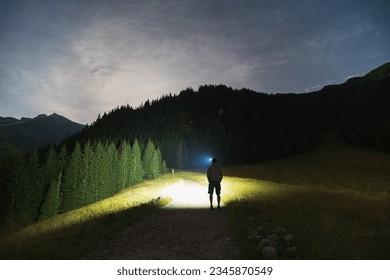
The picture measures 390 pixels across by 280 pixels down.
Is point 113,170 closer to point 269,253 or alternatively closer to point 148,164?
point 148,164

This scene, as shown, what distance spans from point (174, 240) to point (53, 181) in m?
50.6

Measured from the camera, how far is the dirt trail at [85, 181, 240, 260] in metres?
8.93

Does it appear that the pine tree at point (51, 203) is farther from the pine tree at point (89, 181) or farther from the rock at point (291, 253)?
the rock at point (291, 253)

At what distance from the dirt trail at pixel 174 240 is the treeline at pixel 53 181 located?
4152cm

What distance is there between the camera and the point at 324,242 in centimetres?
887

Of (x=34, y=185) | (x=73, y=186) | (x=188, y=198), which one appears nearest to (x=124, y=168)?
(x=73, y=186)

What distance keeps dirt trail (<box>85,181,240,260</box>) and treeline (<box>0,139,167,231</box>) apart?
1635 inches

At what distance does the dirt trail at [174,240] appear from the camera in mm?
8930

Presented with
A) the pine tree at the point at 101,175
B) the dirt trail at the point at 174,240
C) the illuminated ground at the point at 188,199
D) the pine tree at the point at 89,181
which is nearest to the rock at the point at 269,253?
the dirt trail at the point at 174,240

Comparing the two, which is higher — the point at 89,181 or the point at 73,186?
the point at 89,181

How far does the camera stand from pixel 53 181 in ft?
173
